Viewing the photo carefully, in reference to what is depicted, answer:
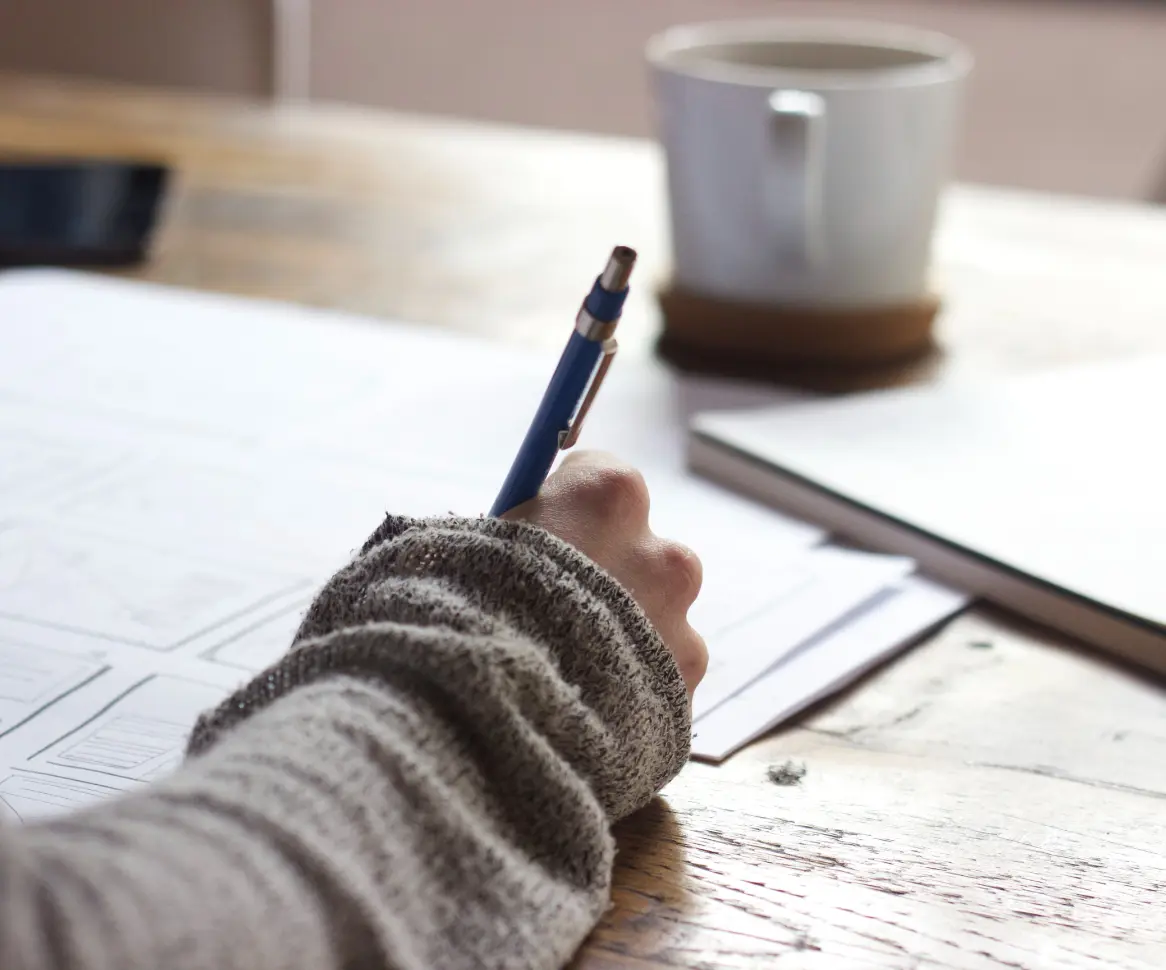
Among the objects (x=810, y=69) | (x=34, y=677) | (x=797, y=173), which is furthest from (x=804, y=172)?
(x=34, y=677)

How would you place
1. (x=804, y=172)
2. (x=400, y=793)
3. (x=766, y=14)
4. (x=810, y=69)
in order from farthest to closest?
1. (x=766, y=14)
2. (x=810, y=69)
3. (x=804, y=172)
4. (x=400, y=793)

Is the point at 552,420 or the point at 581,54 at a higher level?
the point at 552,420

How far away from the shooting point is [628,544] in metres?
0.41

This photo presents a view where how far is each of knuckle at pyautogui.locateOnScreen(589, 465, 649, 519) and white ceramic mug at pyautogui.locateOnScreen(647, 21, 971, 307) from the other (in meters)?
0.33

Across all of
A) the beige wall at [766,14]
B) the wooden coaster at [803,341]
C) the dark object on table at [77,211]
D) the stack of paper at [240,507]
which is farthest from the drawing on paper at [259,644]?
the beige wall at [766,14]

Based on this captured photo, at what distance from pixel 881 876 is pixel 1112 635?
168 mm

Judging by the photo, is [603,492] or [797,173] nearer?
[603,492]

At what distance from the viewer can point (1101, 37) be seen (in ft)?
6.47

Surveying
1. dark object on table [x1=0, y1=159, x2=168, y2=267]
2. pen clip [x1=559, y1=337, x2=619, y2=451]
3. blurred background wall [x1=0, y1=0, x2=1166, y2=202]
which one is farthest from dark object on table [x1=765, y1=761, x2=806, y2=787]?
blurred background wall [x1=0, y1=0, x2=1166, y2=202]

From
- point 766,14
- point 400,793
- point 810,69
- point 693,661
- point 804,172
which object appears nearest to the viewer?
point 400,793

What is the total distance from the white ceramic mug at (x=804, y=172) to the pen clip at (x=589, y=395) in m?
0.33

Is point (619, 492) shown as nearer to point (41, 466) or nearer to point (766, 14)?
point (41, 466)

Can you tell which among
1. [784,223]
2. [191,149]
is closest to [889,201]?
[784,223]

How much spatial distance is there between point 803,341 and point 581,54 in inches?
60.5
